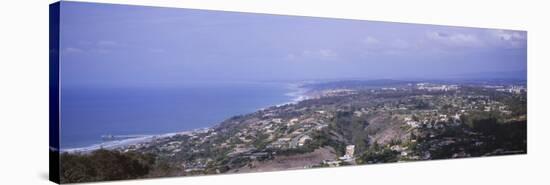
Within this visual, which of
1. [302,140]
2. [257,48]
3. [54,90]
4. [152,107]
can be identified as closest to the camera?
[54,90]

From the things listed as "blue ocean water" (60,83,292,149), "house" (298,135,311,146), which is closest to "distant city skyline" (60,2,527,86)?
"blue ocean water" (60,83,292,149)

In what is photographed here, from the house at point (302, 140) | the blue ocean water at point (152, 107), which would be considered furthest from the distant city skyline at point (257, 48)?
the house at point (302, 140)

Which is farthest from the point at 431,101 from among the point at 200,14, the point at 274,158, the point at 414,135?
the point at 200,14

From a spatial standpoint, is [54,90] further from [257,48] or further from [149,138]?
[257,48]

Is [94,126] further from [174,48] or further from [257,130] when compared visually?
[257,130]

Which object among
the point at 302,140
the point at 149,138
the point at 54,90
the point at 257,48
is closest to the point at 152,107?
the point at 149,138

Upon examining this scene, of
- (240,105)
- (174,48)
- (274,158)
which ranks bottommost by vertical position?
(274,158)

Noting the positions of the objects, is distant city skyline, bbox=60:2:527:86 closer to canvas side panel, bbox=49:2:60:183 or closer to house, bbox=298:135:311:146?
canvas side panel, bbox=49:2:60:183
